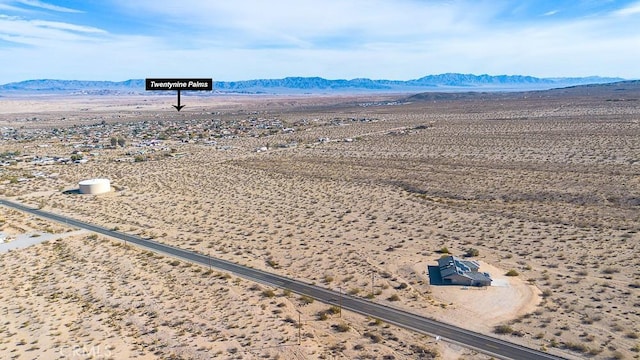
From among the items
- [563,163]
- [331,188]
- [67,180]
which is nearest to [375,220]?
[331,188]

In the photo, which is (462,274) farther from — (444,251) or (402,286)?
(444,251)

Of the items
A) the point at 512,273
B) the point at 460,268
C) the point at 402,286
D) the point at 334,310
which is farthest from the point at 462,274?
the point at 334,310

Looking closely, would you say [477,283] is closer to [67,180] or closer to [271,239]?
[271,239]

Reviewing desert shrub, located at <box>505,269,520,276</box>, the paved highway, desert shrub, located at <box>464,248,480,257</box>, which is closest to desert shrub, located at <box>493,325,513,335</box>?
the paved highway

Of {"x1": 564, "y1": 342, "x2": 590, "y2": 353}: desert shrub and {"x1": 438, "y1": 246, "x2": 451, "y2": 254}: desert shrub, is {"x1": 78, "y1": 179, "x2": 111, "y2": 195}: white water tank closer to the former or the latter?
{"x1": 438, "y1": 246, "x2": 451, "y2": 254}: desert shrub

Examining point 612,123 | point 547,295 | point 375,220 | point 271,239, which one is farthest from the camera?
point 612,123
